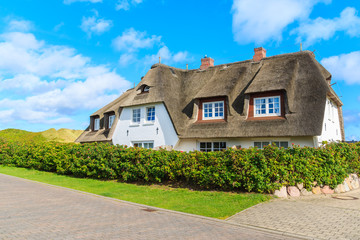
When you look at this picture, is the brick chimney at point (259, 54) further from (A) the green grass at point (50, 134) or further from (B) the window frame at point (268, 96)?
(A) the green grass at point (50, 134)

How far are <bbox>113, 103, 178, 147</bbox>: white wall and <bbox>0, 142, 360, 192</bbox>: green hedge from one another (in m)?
5.21

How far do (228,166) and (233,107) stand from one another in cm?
809

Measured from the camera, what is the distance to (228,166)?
39.7 ft

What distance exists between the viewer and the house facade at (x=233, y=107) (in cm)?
1673

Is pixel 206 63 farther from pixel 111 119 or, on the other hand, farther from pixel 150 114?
pixel 111 119

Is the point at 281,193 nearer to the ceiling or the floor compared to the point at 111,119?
nearer to the floor

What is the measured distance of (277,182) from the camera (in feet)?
37.3

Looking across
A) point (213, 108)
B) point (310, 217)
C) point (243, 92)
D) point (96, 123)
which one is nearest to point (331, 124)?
point (243, 92)

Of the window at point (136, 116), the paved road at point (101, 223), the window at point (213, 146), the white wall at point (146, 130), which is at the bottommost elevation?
the paved road at point (101, 223)

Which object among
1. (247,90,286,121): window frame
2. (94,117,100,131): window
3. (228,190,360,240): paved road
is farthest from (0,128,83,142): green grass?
(228,190,360,240): paved road

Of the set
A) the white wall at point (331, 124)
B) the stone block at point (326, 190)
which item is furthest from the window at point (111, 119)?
the stone block at point (326, 190)

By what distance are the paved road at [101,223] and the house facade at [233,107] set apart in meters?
9.87

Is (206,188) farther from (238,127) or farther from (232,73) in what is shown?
(232,73)

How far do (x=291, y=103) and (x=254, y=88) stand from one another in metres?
2.51
